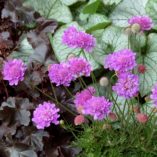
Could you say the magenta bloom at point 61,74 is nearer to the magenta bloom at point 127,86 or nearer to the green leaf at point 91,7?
the magenta bloom at point 127,86

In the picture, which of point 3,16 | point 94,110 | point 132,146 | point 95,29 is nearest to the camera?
point 94,110

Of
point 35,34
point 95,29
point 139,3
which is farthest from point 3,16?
point 139,3

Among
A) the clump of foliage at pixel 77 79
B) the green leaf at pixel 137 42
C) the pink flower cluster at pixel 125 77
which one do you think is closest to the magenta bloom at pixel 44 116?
the clump of foliage at pixel 77 79

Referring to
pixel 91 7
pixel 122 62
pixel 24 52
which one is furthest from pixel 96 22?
pixel 122 62

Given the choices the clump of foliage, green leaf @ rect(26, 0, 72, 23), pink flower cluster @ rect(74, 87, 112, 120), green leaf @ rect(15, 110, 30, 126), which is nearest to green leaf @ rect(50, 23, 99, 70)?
the clump of foliage

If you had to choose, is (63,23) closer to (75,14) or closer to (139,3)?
(75,14)

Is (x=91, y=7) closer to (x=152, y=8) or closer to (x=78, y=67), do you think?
(x=152, y=8)
